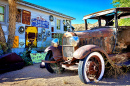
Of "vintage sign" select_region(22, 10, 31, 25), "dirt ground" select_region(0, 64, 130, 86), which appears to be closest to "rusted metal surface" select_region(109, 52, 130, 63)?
"dirt ground" select_region(0, 64, 130, 86)

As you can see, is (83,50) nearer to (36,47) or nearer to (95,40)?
(95,40)

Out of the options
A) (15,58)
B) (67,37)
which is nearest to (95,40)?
(67,37)

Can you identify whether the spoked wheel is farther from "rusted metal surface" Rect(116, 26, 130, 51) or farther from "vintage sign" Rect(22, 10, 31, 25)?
"vintage sign" Rect(22, 10, 31, 25)

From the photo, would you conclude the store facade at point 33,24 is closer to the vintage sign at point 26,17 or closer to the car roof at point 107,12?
the vintage sign at point 26,17

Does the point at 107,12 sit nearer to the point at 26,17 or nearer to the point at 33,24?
the point at 26,17

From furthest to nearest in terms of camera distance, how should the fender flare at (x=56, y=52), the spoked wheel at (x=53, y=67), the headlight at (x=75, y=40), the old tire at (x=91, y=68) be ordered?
the spoked wheel at (x=53, y=67) < the fender flare at (x=56, y=52) < the headlight at (x=75, y=40) < the old tire at (x=91, y=68)

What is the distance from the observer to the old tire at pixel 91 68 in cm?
292

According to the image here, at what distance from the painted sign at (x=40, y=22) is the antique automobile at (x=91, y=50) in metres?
5.81

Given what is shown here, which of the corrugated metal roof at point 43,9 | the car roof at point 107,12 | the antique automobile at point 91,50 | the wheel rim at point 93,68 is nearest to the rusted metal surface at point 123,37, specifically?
the antique automobile at point 91,50

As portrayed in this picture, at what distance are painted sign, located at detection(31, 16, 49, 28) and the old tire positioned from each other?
7.34m

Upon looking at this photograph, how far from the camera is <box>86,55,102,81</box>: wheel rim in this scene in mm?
3166

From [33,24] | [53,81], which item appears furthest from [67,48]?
[33,24]

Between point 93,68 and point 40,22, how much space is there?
793 cm

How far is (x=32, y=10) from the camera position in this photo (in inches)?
379
